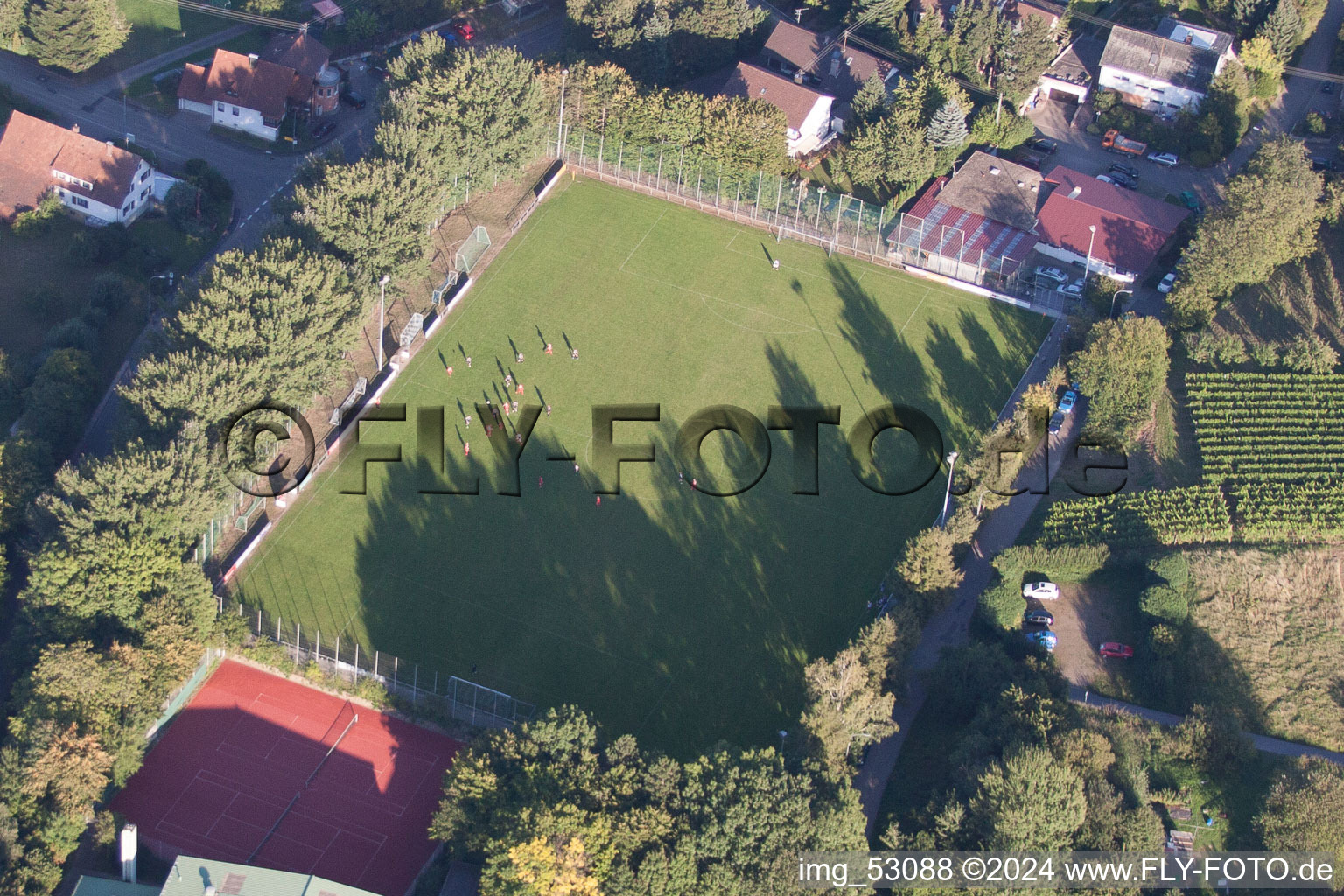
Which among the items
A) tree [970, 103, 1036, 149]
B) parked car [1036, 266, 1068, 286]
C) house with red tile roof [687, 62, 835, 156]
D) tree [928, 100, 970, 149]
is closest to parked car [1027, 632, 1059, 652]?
parked car [1036, 266, 1068, 286]

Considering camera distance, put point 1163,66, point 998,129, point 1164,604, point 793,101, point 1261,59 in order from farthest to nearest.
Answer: point 1261,59 → point 1163,66 → point 998,129 → point 793,101 → point 1164,604

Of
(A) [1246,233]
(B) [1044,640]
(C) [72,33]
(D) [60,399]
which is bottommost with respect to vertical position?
(B) [1044,640]

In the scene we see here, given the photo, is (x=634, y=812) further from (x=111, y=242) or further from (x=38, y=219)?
(x=38, y=219)

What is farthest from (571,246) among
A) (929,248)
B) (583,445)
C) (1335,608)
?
(1335,608)

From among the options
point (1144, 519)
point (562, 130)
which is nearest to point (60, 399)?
point (562, 130)

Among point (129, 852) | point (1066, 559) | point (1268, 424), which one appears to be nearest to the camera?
point (129, 852)

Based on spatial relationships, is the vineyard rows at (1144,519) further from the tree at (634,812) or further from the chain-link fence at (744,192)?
the chain-link fence at (744,192)

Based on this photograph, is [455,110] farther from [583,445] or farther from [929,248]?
[929,248]

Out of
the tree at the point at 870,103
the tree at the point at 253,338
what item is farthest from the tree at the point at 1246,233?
the tree at the point at 253,338
